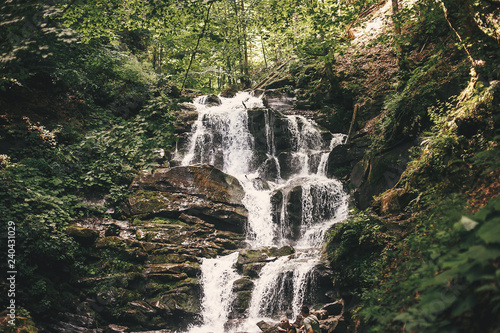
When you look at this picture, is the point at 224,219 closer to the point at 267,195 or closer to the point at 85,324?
the point at 267,195

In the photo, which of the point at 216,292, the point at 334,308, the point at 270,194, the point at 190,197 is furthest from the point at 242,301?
the point at 270,194

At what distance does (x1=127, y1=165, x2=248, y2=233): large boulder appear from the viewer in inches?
499

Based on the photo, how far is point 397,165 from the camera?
10.1m

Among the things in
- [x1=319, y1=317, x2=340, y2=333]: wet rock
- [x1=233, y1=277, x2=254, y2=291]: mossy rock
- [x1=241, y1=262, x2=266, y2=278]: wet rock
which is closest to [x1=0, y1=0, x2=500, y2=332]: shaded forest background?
[x1=319, y1=317, x2=340, y2=333]: wet rock

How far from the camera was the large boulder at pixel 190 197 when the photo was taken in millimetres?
12664

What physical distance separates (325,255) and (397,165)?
12.2 ft

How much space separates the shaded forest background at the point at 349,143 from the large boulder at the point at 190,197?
32.7 inches

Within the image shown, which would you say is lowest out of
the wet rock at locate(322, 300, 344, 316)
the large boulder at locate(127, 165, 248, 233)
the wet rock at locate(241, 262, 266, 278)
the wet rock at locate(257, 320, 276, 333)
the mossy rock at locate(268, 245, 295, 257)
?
the wet rock at locate(257, 320, 276, 333)

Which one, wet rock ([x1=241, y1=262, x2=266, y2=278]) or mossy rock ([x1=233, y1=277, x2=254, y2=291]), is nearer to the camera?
mossy rock ([x1=233, y1=277, x2=254, y2=291])

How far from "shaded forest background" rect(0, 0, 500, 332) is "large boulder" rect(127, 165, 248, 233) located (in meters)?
0.83

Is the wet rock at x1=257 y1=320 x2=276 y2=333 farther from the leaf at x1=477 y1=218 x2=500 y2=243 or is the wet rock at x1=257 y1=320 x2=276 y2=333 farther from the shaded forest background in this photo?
the leaf at x1=477 y1=218 x2=500 y2=243

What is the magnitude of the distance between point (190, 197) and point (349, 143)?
8.11 meters

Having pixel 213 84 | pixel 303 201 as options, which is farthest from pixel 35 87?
pixel 213 84

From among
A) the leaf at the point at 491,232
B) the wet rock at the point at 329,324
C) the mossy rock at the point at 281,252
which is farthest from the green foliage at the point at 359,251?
the leaf at the point at 491,232
